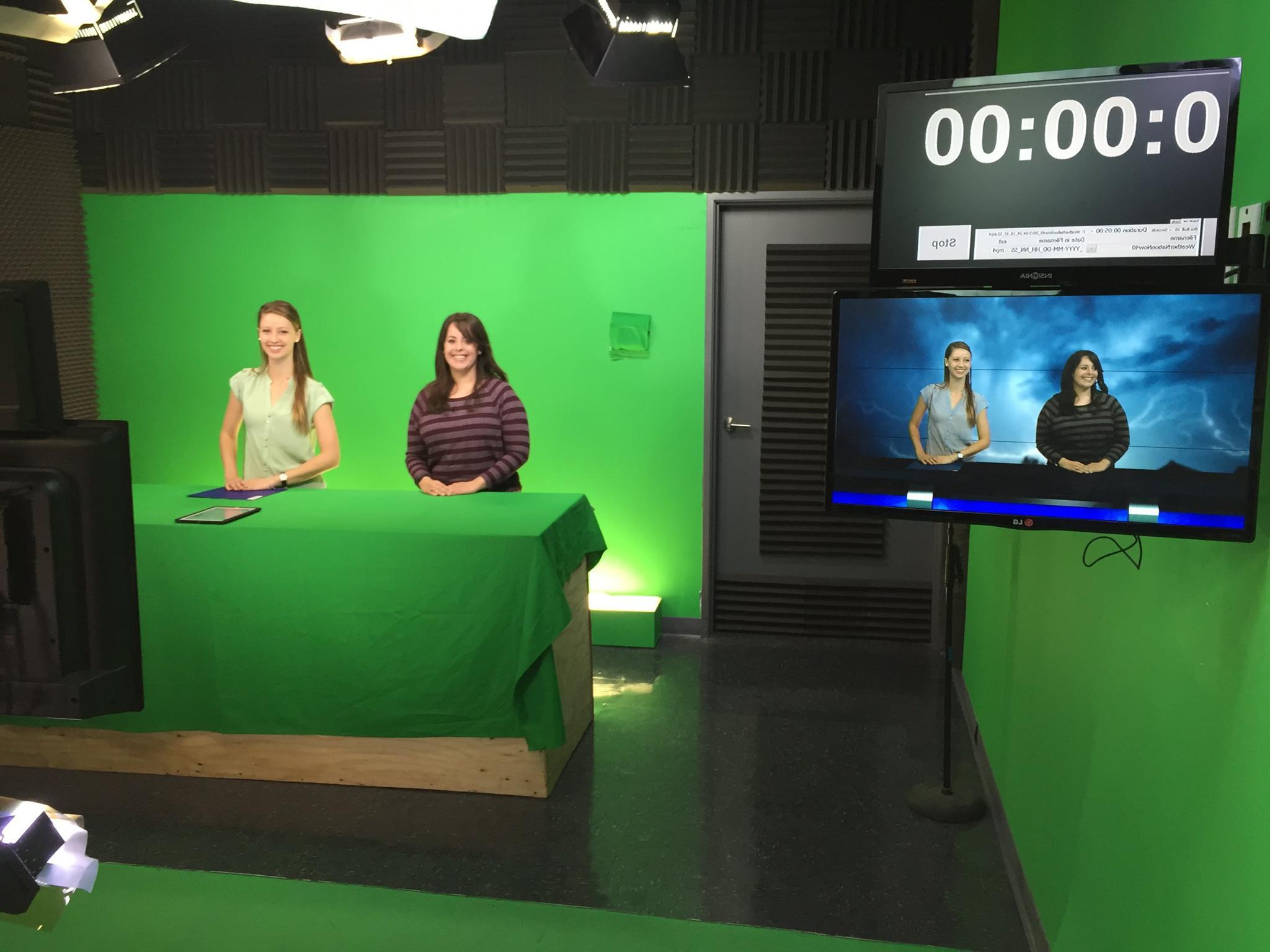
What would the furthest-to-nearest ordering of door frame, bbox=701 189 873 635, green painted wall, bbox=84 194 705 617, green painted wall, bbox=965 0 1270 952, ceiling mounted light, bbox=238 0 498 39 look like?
green painted wall, bbox=84 194 705 617 → door frame, bbox=701 189 873 635 → ceiling mounted light, bbox=238 0 498 39 → green painted wall, bbox=965 0 1270 952

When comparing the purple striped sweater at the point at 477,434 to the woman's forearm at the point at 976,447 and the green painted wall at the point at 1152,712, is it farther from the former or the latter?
the woman's forearm at the point at 976,447

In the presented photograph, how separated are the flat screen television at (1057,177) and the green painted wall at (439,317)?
2.86 meters

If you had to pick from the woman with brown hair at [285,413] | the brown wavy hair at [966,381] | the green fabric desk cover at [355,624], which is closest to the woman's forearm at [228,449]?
the woman with brown hair at [285,413]

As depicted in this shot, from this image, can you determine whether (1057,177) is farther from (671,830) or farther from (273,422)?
(273,422)

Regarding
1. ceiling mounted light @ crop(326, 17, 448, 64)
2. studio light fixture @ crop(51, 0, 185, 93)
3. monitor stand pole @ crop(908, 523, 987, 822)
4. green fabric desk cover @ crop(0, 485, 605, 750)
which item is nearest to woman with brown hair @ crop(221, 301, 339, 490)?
green fabric desk cover @ crop(0, 485, 605, 750)

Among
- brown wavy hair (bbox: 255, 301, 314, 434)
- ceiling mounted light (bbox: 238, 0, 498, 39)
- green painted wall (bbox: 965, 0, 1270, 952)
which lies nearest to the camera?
green painted wall (bbox: 965, 0, 1270, 952)

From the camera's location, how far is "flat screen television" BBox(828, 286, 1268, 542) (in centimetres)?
148

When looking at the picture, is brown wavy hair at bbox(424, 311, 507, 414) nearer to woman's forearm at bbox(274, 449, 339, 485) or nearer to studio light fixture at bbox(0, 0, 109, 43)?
woman's forearm at bbox(274, 449, 339, 485)

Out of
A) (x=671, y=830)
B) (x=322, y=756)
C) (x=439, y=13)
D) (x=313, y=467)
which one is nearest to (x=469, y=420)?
(x=313, y=467)

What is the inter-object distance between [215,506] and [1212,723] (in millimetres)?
2912

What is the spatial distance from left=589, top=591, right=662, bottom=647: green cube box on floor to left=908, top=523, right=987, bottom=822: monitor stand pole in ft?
5.64

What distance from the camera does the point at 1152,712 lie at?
1.76 m

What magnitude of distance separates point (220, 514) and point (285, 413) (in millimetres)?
655

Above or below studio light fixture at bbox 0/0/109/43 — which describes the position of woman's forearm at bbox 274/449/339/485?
below
